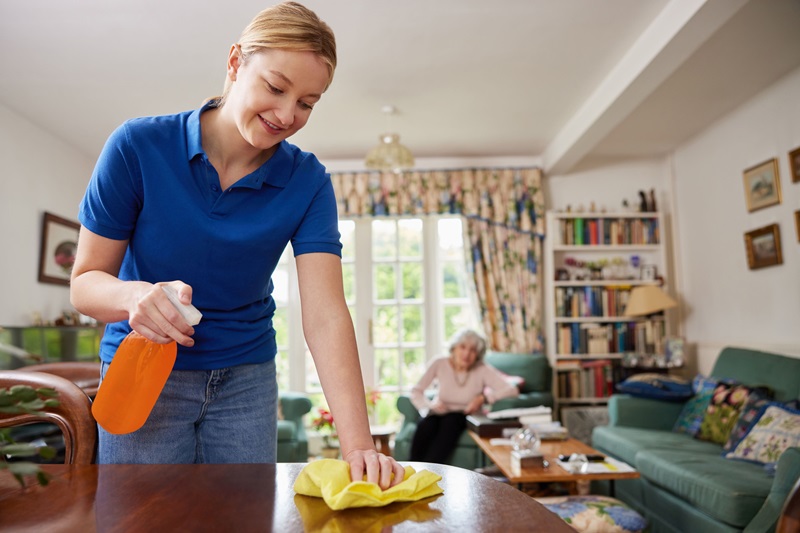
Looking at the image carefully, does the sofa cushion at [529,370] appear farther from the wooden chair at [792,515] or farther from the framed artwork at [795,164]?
the wooden chair at [792,515]

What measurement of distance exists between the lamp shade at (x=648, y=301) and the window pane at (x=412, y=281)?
183 cm

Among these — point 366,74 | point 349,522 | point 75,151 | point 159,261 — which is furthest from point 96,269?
point 75,151

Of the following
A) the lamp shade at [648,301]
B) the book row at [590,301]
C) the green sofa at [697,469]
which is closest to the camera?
the green sofa at [697,469]

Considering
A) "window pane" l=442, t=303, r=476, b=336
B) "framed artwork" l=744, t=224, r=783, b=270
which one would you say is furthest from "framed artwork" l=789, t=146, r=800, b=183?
"window pane" l=442, t=303, r=476, b=336

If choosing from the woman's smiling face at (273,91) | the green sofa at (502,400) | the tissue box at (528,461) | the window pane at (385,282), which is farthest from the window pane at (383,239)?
the woman's smiling face at (273,91)

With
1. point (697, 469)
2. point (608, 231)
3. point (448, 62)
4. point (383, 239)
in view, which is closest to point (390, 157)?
point (448, 62)

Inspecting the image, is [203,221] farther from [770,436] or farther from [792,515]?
[770,436]

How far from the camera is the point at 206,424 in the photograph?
1.09 m

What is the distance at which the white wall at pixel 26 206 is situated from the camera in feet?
14.9

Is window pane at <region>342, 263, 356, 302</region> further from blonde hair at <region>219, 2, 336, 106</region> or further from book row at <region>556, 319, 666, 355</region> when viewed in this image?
blonde hair at <region>219, 2, 336, 106</region>

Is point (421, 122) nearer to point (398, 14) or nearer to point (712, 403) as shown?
point (398, 14)

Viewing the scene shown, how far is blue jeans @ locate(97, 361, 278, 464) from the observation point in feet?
3.33

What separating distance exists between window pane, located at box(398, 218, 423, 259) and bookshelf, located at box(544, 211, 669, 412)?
1.17 m

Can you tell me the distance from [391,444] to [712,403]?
2.89 metres
